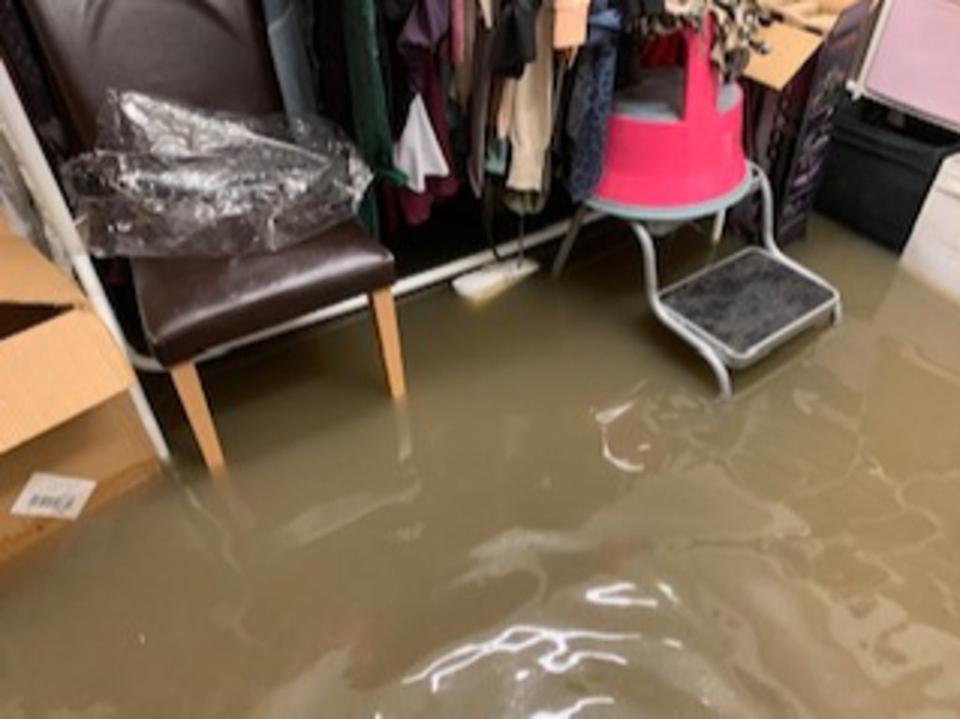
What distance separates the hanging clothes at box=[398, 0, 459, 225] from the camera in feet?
4.70

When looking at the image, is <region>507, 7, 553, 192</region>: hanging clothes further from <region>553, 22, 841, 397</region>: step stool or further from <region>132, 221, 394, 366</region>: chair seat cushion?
<region>132, 221, 394, 366</region>: chair seat cushion

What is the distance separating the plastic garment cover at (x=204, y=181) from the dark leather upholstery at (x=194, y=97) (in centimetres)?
4

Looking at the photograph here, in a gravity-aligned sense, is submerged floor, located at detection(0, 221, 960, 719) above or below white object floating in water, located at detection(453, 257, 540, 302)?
below

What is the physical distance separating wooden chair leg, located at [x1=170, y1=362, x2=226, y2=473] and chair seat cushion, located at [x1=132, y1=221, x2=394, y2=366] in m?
0.06

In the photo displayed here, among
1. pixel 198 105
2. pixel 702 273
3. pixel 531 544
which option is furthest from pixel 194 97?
pixel 702 273

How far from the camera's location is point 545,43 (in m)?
1.52

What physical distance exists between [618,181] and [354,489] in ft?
2.96

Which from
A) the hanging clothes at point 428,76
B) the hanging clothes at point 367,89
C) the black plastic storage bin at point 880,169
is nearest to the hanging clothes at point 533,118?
the hanging clothes at point 428,76

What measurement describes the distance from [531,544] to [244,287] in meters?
0.74

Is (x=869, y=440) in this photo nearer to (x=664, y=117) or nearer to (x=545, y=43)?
(x=664, y=117)

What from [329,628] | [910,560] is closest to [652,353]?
[910,560]

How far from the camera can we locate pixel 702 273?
2004mm

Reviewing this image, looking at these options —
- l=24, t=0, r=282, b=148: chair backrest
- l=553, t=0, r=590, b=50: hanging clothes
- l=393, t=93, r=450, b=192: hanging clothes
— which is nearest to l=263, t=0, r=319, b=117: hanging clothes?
l=24, t=0, r=282, b=148: chair backrest

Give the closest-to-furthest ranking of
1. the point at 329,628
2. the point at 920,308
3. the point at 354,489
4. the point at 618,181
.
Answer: the point at 329,628
the point at 354,489
the point at 618,181
the point at 920,308
